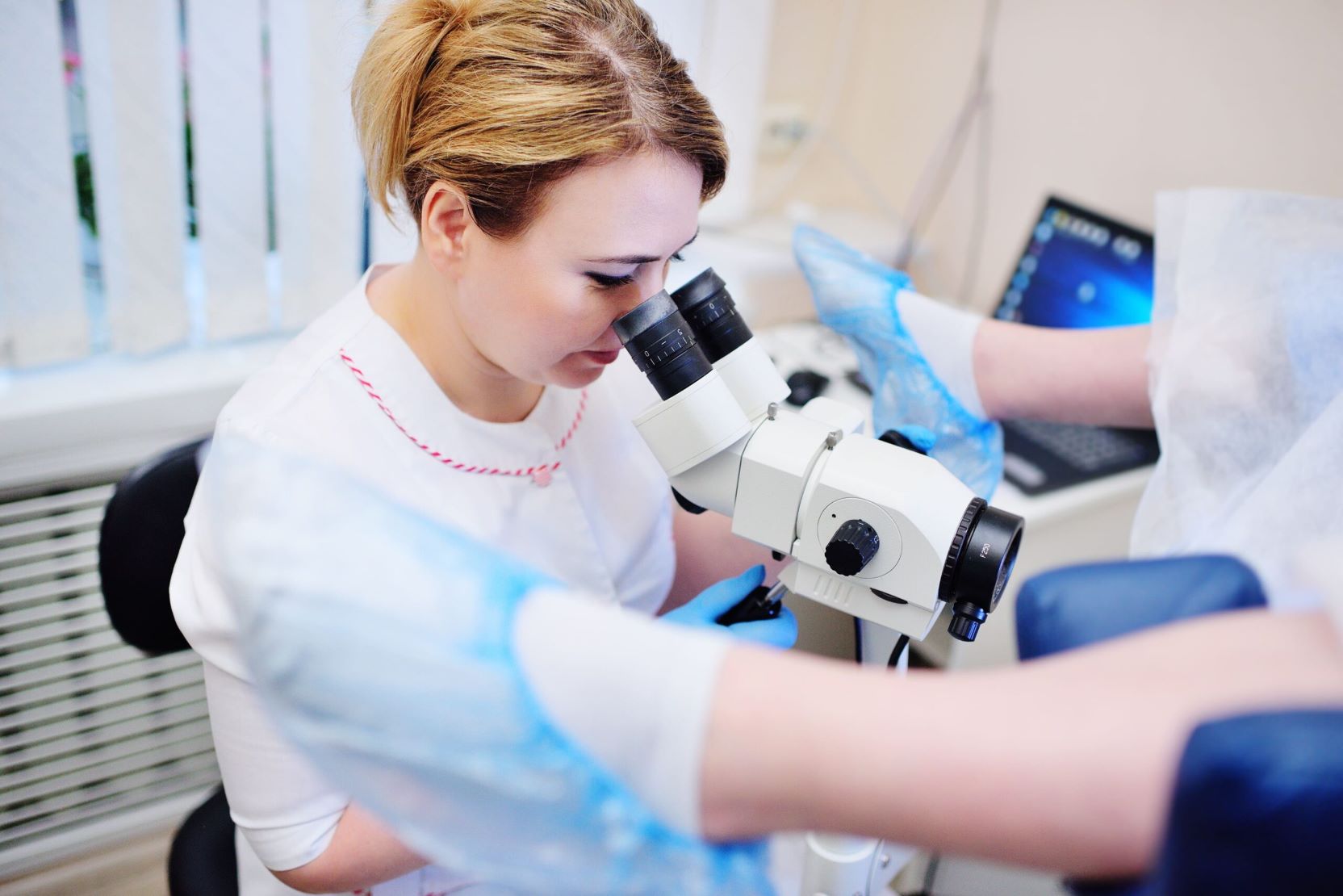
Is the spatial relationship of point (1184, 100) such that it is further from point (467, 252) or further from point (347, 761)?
point (347, 761)

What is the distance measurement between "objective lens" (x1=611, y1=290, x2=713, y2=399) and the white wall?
1212 mm

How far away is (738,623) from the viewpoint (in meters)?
0.82

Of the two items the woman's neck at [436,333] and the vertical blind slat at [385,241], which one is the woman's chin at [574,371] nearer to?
the woman's neck at [436,333]

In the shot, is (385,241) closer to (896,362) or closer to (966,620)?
(896,362)

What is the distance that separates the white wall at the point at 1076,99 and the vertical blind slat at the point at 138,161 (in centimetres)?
124

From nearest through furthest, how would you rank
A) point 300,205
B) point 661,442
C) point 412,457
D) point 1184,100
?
1. point 661,442
2. point 412,457
3. point 300,205
4. point 1184,100

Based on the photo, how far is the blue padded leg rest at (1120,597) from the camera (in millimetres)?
520

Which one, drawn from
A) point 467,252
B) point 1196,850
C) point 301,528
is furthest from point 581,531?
point 1196,850

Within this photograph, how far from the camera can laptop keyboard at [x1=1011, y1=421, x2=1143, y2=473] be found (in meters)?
1.52

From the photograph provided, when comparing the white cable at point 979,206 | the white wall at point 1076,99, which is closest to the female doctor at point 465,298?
the white wall at point 1076,99

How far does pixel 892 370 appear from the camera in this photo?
1.04 metres

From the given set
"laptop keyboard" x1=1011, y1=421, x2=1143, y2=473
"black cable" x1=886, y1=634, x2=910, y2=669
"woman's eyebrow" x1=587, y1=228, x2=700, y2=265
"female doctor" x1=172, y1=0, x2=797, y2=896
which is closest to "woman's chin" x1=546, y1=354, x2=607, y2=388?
"female doctor" x1=172, y1=0, x2=797, y2=896

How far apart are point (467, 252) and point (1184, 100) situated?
134 cm

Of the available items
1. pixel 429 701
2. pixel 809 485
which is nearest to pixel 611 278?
pixel 809 485
